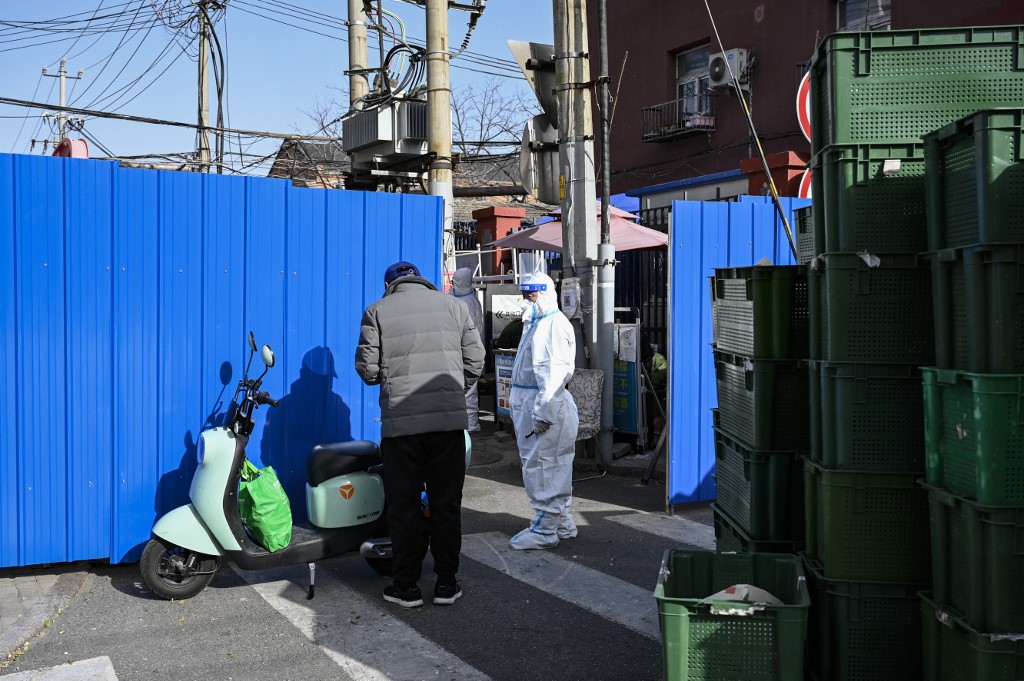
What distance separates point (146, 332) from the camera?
6.27 meters

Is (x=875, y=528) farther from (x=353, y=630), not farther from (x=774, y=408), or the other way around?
(x=353, y=630)

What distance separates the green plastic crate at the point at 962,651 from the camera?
3369 millimetres

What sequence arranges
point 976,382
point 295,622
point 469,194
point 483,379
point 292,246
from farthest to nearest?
point 469,194 → point 483,379 → point 292,246 → point 295,622 → point 976,382

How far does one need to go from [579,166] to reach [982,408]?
268 inches

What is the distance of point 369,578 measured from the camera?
635cm

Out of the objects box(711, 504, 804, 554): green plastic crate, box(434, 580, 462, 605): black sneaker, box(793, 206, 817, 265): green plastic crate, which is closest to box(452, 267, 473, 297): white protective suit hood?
box(434, 580, 462, 605): black sneaker

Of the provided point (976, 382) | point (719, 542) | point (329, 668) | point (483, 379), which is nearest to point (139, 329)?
point (329, 668)

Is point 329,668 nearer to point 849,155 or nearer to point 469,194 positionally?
point 849,155

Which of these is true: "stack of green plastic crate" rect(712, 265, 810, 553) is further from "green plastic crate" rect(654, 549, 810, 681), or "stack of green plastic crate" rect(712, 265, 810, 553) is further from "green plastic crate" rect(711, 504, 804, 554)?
"green plastic crate" rect(654, 549, 810, 681)

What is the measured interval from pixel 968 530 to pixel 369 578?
403cm

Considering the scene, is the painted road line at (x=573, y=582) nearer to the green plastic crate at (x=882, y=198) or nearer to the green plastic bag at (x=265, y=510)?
the green plastic bag at (x=265, y=510)

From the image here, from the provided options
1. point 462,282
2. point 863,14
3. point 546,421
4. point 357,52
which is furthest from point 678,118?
point 546,421

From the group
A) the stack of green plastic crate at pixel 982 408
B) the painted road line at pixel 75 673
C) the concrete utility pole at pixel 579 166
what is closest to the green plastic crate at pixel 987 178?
the stack of green plastic crate at pixel 982 408

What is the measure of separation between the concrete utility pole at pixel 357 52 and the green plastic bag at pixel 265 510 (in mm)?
9703
